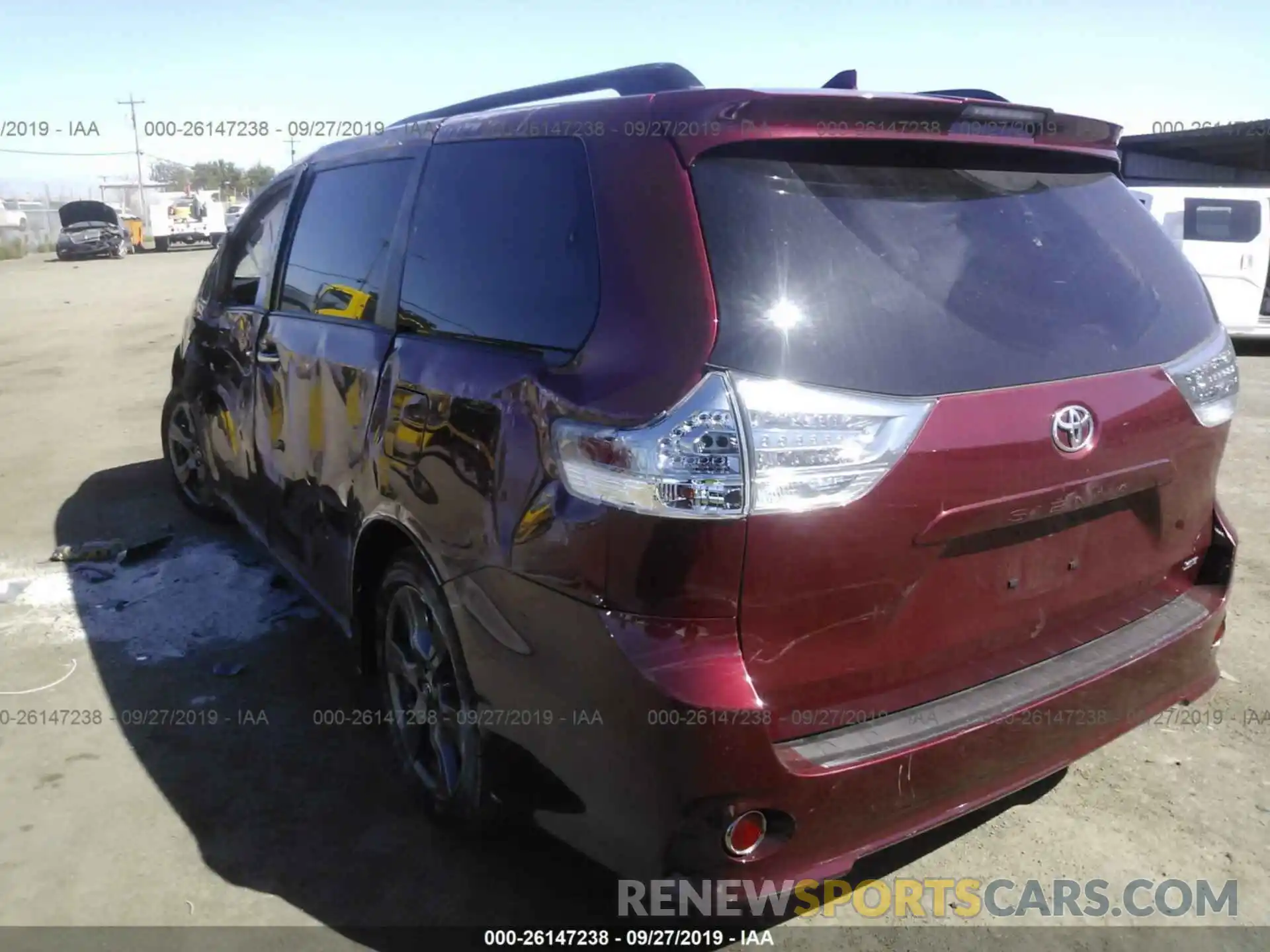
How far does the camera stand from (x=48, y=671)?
13.1ft

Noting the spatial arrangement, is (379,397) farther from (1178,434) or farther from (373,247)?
(1178,434)

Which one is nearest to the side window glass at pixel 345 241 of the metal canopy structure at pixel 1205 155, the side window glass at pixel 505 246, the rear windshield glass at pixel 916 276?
the side window glass at pixel 505 246

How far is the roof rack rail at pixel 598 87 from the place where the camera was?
250cm

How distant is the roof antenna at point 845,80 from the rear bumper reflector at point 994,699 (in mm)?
1461

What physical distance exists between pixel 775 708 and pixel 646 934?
892mm

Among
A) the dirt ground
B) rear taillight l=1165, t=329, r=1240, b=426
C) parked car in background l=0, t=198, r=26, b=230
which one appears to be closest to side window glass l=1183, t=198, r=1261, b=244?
the dirt ground

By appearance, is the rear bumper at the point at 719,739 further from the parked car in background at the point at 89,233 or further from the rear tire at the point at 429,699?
the parked car in background at the point at 89,233

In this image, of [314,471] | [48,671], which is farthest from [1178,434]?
[48,671]

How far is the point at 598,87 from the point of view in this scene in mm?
2812

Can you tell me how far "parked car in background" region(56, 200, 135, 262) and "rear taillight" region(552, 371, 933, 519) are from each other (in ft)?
126

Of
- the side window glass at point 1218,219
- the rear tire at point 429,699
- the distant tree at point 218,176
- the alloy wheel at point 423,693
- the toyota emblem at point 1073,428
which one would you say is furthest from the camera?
the distant tree at point 218,176

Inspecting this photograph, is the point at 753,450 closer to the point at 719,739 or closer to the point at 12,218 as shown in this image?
the point at 719,739

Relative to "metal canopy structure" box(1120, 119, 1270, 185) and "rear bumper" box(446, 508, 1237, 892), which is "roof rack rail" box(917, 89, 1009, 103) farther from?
"metal canopy structure" box(1120, 119, 1270, 185)

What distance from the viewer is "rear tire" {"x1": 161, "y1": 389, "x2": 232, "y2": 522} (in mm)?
5398
